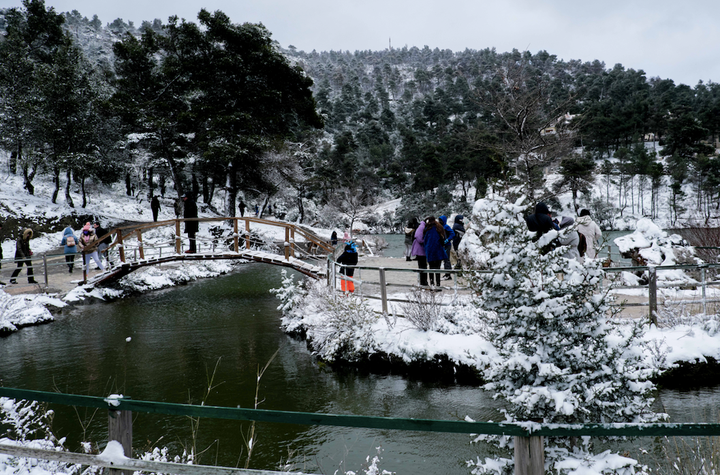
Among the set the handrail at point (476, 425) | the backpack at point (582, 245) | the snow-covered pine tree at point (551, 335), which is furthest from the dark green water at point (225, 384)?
the backpack at point (582, 245)

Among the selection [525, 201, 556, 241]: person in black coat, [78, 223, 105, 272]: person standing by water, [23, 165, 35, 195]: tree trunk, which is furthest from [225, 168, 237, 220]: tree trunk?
[525, 201, 556, 241]: person in black coat

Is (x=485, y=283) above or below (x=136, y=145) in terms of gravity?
below

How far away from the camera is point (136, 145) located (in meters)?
30.2

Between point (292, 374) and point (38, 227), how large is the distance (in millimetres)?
21600

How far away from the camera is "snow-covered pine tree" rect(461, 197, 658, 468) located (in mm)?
3037

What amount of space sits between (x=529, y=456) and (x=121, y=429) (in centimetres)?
174

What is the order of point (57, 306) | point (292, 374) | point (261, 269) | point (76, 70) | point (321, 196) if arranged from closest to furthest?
1. point (292, 374)
2. point (57, 306)
3. point (261, 269)
4. point (76, 70)
5. point (321, 196)

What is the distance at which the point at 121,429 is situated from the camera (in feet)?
6.75

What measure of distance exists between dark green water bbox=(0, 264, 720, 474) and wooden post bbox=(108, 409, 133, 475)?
2.45 metres

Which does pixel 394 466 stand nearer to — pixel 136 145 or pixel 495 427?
pixel 495 427

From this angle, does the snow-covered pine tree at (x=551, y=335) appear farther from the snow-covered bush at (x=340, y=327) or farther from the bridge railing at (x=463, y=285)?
the snow-covered bush at (x=340, y=327)

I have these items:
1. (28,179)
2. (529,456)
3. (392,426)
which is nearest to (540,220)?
(529,456)

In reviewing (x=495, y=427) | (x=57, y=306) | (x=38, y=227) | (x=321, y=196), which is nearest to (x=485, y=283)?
(x=495, y=427)

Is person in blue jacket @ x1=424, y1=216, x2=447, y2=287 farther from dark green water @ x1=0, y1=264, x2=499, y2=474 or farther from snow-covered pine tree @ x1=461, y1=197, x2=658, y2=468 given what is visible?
snow-covered pine tree @ x1=461, y1=197, x2=658, y2=468
